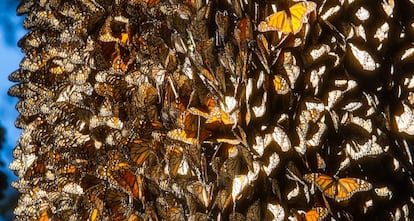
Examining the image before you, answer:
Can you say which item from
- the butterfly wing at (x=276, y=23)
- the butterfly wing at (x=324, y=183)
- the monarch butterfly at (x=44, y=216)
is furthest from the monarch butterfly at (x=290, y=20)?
the monarch butterfly at (x=44, y=216)

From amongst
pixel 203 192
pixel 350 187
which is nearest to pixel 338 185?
pixel 350 187

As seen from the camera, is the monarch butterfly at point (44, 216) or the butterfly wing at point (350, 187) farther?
the monarch butterfly at point (44, 216)

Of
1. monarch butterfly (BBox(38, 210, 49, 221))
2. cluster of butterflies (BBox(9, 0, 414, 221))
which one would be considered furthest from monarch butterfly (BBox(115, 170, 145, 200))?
monarch butterfly (BBox(38, 210, 49, 221))

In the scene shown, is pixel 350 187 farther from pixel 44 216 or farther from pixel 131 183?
pixel 44 216

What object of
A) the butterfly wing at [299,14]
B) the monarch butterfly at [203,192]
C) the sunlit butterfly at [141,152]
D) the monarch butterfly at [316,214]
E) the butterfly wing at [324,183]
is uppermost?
the butterfly wing at [299,14]

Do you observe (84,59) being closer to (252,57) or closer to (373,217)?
(252,57)

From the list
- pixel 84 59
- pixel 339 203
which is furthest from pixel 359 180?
pixel 84 59

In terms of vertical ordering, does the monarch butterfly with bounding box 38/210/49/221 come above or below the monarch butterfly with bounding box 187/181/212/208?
above

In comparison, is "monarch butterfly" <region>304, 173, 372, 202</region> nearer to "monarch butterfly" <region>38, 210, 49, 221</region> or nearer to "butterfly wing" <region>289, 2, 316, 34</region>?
"butterfly wing" <region>289, 2, 316, 34</region>

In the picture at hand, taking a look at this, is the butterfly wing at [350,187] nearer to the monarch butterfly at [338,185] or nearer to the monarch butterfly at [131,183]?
the monarch butterfly at [338,185]
